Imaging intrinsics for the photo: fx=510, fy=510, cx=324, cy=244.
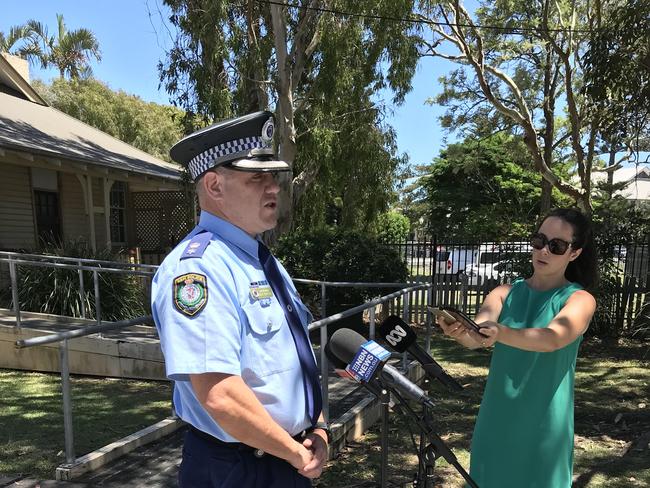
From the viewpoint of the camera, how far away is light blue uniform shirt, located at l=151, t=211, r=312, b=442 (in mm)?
1264

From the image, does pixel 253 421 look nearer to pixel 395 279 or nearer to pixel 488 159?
pixel 395 279

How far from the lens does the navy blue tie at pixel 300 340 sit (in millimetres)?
1545

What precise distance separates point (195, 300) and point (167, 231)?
41.5 ft

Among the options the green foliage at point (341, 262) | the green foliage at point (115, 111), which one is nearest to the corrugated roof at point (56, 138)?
the green foliage at point (341, 262)

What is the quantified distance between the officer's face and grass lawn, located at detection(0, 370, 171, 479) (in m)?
2.71

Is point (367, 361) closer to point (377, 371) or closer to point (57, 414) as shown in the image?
point (377, 371)

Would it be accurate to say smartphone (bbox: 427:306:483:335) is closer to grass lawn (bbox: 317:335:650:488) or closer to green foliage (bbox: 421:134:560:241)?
grass lawn (bbox: 317:335:650:488)

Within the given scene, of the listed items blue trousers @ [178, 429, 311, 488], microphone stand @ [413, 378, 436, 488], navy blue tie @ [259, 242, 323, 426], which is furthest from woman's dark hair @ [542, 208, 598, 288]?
blue trousers @ [178, 429, 311, 488]

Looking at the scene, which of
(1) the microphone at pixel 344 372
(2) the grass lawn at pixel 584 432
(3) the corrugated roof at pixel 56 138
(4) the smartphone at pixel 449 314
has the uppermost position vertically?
(3) the corrugated roof at pixel 56 138

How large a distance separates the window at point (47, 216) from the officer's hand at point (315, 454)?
11.1 metres

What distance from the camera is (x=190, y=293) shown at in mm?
1291

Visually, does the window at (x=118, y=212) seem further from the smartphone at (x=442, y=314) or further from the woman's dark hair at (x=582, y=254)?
the smartphone at (x=442, y=314)

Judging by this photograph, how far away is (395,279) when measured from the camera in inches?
321

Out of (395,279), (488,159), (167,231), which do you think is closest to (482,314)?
(395,279)
